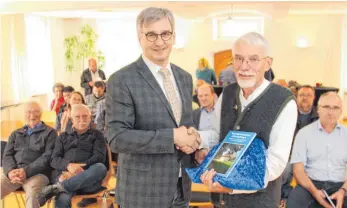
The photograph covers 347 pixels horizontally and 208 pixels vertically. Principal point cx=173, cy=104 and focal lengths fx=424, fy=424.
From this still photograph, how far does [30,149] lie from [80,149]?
0.47 meters

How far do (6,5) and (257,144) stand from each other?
6.82 meters

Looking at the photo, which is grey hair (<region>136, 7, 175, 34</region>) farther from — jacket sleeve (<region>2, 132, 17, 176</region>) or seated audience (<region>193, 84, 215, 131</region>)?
seated audience (<region>193, 84, 215, 131</region>)

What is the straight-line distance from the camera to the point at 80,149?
3.84 m

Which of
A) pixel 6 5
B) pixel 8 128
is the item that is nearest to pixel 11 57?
pixel 6 5

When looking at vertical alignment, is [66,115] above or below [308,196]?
above

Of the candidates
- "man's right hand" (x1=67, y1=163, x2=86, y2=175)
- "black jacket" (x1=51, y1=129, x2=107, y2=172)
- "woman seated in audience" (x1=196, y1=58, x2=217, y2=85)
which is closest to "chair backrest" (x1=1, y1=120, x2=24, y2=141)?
"black jacket" (x1=51, y1=129, x2=107, y2=172)

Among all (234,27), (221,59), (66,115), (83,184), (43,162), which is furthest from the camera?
(221,59)

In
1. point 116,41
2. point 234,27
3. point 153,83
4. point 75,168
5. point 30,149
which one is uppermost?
point 234,27

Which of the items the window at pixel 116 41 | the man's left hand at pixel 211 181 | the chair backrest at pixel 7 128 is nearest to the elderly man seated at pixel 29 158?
A: the chair backrest at pixel 7 128

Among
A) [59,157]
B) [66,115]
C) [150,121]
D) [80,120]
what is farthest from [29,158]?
[150,121]

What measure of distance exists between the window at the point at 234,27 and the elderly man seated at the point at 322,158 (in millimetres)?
9123

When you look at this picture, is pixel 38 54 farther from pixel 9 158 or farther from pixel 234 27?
pixel 9 158

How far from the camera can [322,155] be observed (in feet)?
10.7

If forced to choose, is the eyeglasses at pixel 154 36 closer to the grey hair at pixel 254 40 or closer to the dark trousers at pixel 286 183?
the grey hair at pixel 254 40
